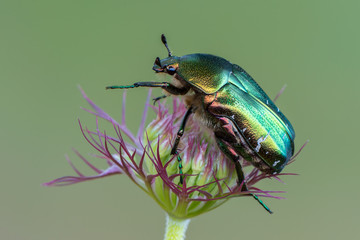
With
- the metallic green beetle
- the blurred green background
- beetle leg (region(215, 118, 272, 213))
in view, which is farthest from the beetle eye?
the blurred green background

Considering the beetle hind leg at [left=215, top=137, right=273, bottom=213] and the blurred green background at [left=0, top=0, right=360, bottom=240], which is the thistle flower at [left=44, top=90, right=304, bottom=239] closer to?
the beetle hind leg at [left=215, top=137, right=273, bottom=213]

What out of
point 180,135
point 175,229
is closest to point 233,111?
point 180,135

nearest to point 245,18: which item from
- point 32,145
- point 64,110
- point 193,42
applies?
point 193,42

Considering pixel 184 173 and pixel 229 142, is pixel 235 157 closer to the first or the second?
pixel 229 142

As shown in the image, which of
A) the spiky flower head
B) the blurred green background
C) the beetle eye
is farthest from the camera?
the blurred green background

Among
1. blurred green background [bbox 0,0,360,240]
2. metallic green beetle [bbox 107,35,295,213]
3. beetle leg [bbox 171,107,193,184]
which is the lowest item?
blurred green background [bbox 0,0,360,240]

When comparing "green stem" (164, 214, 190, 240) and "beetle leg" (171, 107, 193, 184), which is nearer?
"beetle leg" (171, 107, 193, 184)

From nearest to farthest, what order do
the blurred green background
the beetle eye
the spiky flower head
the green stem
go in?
1. the spiky flower head
2. the green stem
3. the beetle eye
4. the blurred green background
